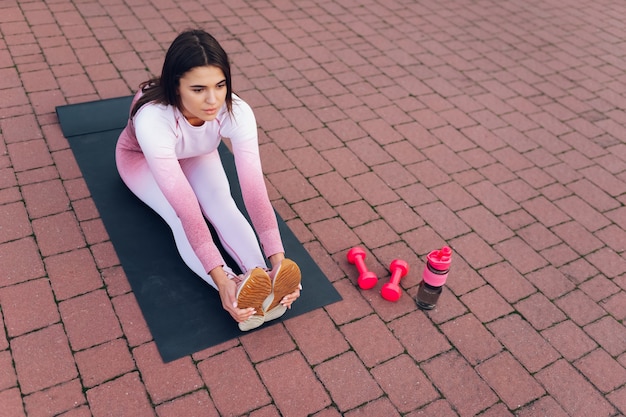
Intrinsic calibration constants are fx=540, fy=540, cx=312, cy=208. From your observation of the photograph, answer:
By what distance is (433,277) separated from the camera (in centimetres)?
321

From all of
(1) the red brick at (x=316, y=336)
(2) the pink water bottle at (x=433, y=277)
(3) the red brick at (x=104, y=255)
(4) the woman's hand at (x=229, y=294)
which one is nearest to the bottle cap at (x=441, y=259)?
(2) the pink water bottle at (x=433, y=277)

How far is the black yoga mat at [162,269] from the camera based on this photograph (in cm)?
309

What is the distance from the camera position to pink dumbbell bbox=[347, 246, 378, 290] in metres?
3.43

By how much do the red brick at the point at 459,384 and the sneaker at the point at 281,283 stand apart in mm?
902

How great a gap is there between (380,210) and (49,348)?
2408mm

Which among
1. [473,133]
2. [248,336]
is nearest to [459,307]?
[248,336]

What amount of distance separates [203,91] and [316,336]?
5.02 feet

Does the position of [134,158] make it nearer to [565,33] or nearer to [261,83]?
[261,83]

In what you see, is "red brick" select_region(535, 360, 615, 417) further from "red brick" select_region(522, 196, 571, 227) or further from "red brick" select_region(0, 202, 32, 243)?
"red brick" select_region(0, 202, 32, 243)

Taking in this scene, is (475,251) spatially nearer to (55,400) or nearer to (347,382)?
(347,382)

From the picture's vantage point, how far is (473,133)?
5.15 m

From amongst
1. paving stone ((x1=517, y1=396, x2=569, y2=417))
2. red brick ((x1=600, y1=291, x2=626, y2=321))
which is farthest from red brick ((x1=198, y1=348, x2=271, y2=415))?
red brick ((x1=600, y1=291, x2=626, y2=321))

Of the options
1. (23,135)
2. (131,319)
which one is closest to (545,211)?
(131,319)

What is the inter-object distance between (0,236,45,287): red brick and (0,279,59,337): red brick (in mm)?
60
